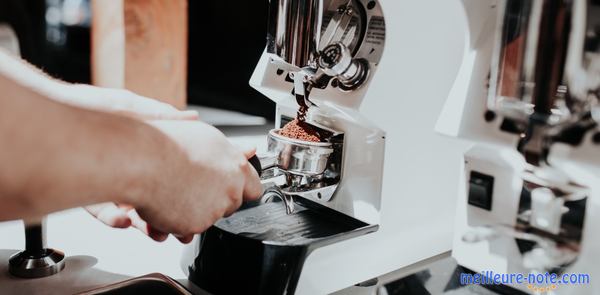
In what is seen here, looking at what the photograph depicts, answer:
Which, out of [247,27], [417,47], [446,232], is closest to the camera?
[417,47]

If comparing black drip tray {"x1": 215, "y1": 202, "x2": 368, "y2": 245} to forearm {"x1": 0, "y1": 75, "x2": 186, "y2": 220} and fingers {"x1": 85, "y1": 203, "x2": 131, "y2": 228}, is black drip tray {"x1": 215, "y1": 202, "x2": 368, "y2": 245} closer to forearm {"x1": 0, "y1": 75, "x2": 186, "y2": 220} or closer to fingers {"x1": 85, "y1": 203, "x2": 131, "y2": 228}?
fingers {"x1": 85, "y1": 203, "x2": 131, "y2": 228}

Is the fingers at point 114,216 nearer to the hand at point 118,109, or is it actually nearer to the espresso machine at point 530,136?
the hand at point 118,109

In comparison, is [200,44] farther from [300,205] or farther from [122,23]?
[300,205]

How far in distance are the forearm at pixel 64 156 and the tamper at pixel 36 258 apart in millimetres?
338

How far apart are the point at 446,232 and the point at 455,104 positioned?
0.27 metres

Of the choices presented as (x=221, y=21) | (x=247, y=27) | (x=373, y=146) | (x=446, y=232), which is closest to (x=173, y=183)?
(x=373, y=146)

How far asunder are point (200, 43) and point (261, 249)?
191 centimetres

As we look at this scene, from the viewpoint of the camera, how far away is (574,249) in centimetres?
50

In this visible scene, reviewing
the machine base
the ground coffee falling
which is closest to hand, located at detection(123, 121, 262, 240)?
the ground coffee falling

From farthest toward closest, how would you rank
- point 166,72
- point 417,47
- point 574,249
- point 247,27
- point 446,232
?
point 166,72 → point 247,27 → point 446,232 → point 417,47 → point 574,249

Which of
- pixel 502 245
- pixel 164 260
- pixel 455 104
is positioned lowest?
pixel 164 260

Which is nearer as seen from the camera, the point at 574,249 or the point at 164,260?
the point at 574,249

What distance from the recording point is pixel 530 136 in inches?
19.1

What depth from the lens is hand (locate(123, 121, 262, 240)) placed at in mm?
509
